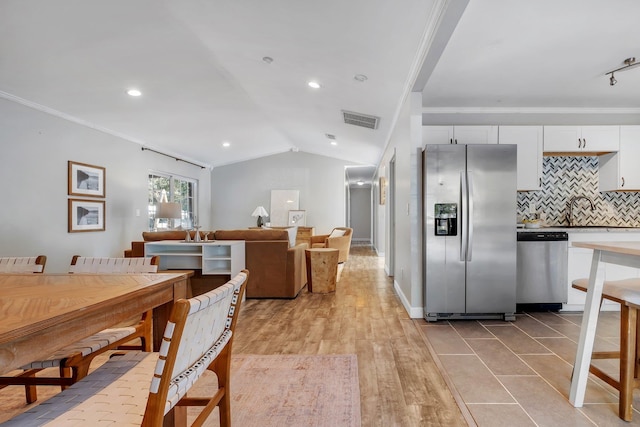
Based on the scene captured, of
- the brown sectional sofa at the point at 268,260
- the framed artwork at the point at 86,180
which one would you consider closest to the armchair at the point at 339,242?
the brown sectional sofa at the point at 268,260

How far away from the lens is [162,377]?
869 millimetres

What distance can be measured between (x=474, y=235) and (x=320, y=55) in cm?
235

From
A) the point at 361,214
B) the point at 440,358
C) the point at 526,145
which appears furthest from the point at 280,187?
the point at 440,358

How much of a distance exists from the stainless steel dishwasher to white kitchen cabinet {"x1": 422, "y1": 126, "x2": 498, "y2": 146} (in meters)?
1.14

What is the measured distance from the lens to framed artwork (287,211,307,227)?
1000 centimetres

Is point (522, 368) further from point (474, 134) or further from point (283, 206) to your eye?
point (283, 206)

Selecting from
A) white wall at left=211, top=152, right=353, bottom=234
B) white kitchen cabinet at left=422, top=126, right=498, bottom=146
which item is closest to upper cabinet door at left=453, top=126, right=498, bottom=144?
white kitchen cabinet at left=422, top=126, right=498, bottom=146

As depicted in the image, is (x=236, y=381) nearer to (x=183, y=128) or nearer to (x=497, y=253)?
(x=497, y=253)

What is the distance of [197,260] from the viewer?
4.58 meters

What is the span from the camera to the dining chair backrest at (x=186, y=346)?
0.86m

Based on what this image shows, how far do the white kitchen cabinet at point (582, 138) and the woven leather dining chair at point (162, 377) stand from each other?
4225 millimetres

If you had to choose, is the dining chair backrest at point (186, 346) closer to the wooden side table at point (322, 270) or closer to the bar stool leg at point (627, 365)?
the bar stool leg at point (627, 365)

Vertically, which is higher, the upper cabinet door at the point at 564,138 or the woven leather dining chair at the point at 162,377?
the upper cabinet door at the point at 564,138

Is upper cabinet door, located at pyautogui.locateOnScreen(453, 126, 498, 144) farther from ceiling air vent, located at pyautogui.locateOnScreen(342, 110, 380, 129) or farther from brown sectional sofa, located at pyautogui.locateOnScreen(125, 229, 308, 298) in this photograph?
brown sectional sofa, located at pyautogui.locateOnScreen(125, 229, 308, 298)
